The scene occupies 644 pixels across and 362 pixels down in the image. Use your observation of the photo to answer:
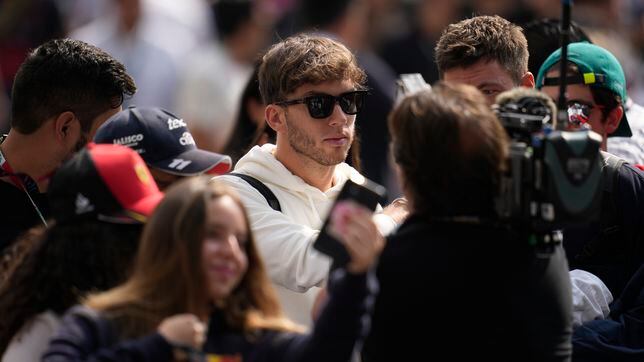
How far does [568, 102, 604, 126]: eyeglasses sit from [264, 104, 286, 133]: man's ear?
1.20 meters

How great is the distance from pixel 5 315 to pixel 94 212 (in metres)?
0.41

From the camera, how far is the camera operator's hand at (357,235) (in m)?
3.58

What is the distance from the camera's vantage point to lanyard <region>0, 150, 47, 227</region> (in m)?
5.10

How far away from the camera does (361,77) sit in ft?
17.4

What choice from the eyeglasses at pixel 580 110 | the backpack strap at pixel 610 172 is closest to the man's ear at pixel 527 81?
the eyeglasses at pixel 580 110

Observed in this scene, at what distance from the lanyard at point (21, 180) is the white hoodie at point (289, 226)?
73 cm

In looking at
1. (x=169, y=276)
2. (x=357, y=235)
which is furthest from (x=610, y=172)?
(x=169, y=276)

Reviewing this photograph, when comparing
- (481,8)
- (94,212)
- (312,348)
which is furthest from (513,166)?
(481,8)

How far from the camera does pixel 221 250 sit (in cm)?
374

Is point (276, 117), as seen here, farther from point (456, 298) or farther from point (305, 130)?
point (456, 298)

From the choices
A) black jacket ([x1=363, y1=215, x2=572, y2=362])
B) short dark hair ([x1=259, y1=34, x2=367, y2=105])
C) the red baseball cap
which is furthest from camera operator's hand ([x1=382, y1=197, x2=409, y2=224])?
the red baseball cap

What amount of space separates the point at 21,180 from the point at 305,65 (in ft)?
3.87

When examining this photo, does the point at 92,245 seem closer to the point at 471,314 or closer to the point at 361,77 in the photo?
the point at 471,314

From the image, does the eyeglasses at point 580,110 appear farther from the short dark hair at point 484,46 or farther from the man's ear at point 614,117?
the short dark hair at point 484,46
